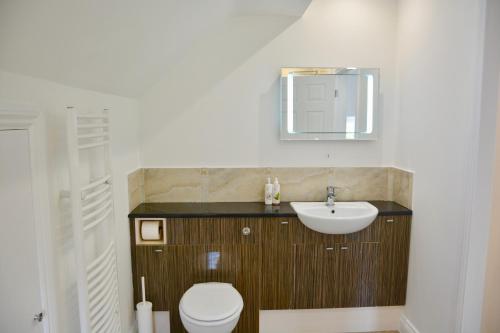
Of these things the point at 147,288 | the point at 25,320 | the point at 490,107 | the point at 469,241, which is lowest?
the point at 147,288

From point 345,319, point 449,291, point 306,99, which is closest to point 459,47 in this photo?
point 306,99

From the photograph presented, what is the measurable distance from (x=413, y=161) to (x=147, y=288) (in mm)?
2193

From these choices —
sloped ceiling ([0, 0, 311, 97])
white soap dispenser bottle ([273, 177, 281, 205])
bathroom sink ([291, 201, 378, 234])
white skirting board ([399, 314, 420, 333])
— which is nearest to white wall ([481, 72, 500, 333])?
white skirting board ([399, 314, 420, 333])

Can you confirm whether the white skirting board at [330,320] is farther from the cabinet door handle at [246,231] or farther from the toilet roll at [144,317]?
the cabinet door handle at [246,231]

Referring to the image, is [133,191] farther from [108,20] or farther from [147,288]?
[108,20]

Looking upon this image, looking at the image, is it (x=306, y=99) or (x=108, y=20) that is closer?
(x=108, y=20)

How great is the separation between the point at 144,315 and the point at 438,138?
7.63 ft

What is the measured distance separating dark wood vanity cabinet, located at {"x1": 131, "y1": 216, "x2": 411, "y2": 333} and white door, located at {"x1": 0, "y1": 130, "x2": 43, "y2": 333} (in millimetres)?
1183

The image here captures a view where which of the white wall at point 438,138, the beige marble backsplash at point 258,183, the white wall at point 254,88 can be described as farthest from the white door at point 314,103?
the white wall at point 438,138

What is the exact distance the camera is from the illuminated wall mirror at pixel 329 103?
2.80 metres

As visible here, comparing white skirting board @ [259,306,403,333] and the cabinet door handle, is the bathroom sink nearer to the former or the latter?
the cabinet door handle

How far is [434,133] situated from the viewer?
2330 millimetres

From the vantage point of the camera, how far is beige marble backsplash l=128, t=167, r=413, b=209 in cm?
289

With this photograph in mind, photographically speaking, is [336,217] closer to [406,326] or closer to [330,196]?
[330,196]
